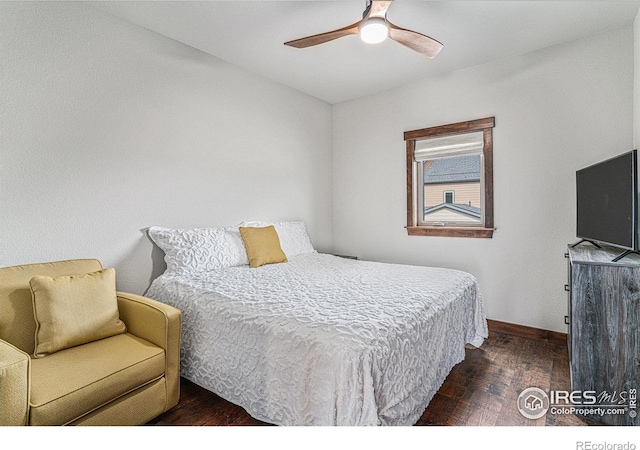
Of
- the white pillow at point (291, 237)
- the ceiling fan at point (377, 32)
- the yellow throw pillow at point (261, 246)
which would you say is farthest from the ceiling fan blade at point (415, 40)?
the white pillow at point (291, 237)

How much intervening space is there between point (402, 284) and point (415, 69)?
2.34m

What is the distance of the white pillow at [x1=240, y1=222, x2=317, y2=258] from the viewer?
132 inches

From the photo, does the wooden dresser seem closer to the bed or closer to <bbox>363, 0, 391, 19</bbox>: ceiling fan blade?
the bed

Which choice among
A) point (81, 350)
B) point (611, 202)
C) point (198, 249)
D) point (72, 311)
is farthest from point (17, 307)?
point (611, 202)

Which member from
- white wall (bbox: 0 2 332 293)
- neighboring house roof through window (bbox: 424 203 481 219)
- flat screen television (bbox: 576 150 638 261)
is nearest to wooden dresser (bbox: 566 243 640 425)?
flat screen television (bbox: 576 150 638 261)

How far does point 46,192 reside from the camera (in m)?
2.10

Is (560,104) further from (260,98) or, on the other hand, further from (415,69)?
(260,98)

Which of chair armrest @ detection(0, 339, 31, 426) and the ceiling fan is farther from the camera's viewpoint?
the ceiling fan

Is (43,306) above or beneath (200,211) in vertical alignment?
beneath

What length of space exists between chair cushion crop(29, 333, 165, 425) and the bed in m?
0.36

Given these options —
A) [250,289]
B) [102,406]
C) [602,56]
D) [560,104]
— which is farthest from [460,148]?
[102,406]

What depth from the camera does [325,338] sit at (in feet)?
4.74

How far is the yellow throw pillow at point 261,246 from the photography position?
→ 9.43ft

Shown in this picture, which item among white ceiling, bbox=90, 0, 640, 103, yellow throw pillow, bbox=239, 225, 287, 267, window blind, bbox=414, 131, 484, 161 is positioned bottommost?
yellow throw pillow, bbox=239, 225, 287, 267
